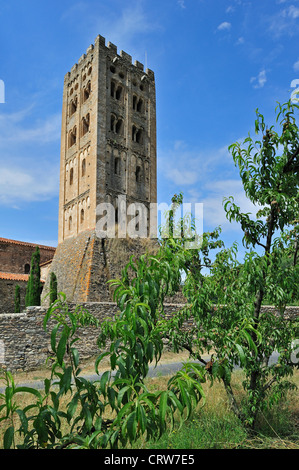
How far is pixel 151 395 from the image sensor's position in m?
1.68

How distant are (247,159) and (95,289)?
15.3 metres

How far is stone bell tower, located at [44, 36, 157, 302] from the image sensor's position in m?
19.5

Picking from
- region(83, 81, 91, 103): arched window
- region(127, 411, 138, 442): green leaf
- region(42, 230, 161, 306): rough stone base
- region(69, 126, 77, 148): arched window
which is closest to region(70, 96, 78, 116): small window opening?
region(83, 81, 91, 103): arched window

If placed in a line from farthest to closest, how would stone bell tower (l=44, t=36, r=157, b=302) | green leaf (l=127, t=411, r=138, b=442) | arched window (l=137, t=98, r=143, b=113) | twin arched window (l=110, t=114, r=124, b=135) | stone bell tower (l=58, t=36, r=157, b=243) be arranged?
arched window (l=137, t=98, r=143, b=113), twin arched window (l=110, t=114, r=124, b=135), stone bell tower (l=58, t=36, r=157, b=243), stone bell tower (l=44, t=36, r=157, b=302), green leaf (l=127, t=411, r=138, b=442)

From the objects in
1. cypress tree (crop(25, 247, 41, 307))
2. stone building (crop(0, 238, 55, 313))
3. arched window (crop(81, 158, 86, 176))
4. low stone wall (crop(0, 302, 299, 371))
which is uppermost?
arched window (crop(81, 158, 86, 176))

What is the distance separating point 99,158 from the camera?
842 inches

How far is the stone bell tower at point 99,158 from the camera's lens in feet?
64.1

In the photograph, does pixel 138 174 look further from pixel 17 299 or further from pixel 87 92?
pixel 17 299

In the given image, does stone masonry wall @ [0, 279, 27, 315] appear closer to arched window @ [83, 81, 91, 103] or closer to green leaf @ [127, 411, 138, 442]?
arched window @ [83, 81, 91, 103]

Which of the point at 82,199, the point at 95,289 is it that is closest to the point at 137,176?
the point at 82,199

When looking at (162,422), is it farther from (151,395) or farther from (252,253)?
(252,253)

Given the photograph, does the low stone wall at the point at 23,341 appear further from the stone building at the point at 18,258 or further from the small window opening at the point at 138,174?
the small window opening at the point at 138,174

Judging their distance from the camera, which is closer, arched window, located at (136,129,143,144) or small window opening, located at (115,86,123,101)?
small window opening, located at (115,86,123,101)
